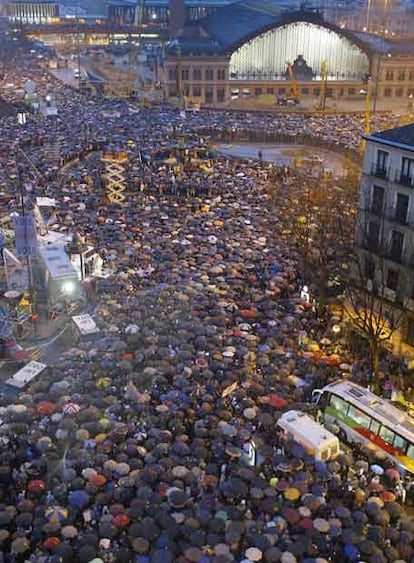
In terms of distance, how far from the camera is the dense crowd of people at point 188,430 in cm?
1677

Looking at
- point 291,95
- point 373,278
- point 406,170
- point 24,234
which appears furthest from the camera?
point 291,95

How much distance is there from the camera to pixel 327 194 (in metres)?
44.9

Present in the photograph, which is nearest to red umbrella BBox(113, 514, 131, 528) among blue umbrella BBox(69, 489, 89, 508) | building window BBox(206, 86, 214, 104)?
blue umbrella BBox(69, 489, 89, 508)

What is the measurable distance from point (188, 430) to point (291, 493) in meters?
4.06

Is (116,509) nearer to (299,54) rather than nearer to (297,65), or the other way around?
(297,65)

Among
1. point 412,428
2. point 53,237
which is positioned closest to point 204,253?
point 53,237

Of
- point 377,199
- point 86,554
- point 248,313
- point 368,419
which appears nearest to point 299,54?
point 377,199

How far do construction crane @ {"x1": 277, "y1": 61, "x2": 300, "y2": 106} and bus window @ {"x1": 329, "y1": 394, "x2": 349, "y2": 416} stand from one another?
76989 mm

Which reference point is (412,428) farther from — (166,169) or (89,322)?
(166,169)

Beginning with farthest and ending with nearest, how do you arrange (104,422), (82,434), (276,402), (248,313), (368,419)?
(248,313) → (276,402) → (368,419) → (104,422) → (82,434)

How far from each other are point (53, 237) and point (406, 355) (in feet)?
59.1

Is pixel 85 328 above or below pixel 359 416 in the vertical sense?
above

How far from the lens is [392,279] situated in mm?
27594

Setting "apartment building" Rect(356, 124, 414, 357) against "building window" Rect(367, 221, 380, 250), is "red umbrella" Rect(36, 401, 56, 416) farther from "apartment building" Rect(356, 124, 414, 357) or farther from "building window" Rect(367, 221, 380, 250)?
"building window" Rect(367, 221, 380, 250)
